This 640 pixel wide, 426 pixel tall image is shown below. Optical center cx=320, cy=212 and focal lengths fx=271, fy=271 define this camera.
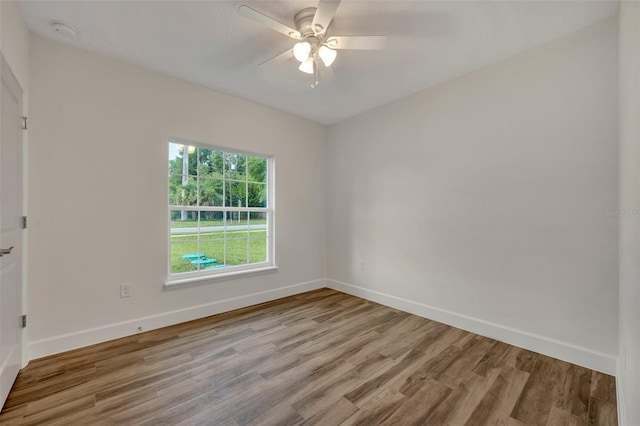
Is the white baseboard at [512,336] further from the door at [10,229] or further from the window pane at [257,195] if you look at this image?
the door at [10,229]

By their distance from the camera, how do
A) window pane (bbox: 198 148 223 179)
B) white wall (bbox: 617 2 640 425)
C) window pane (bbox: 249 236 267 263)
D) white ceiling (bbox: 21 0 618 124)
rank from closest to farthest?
white wall (bbox: 617 2 640 425) < white ceiling (bbox: 21 0 618 124) < window pane (bbox: 198 148 223 179) < window pane (bbox: 249 236 267 263)

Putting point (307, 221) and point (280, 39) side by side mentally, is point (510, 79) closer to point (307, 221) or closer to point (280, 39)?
point (280, 39)

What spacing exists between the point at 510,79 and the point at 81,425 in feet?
13.1

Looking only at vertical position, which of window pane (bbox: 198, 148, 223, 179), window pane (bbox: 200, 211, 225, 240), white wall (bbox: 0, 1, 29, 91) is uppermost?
white wall (bbox: 0, 1, 29, 91)

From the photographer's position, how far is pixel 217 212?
3.28 m

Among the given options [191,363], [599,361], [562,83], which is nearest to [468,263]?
[599,361]

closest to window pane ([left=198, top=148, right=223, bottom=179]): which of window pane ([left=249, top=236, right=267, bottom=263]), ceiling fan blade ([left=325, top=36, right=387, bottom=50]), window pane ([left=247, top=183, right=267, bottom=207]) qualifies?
window pane ([left=247, top=183, right=267, bottom=207])

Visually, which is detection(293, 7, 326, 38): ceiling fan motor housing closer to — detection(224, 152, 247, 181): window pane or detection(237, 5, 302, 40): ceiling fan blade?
detection(237, 5, 302, 40): ceiling fan blade

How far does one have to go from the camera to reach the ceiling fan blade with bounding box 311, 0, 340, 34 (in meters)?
1.58

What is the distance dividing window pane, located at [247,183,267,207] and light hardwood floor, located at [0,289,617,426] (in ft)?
5.21

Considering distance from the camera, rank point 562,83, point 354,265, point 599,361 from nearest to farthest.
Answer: point 599,361 < point 562,83 < point 354,265

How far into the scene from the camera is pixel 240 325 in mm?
2809

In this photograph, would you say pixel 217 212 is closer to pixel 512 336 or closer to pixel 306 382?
pixel 306 382

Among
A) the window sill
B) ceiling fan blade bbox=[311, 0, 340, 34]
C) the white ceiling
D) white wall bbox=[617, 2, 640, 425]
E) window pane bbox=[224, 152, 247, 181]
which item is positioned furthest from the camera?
window pane bbox=[224, 152, 247, 181]
